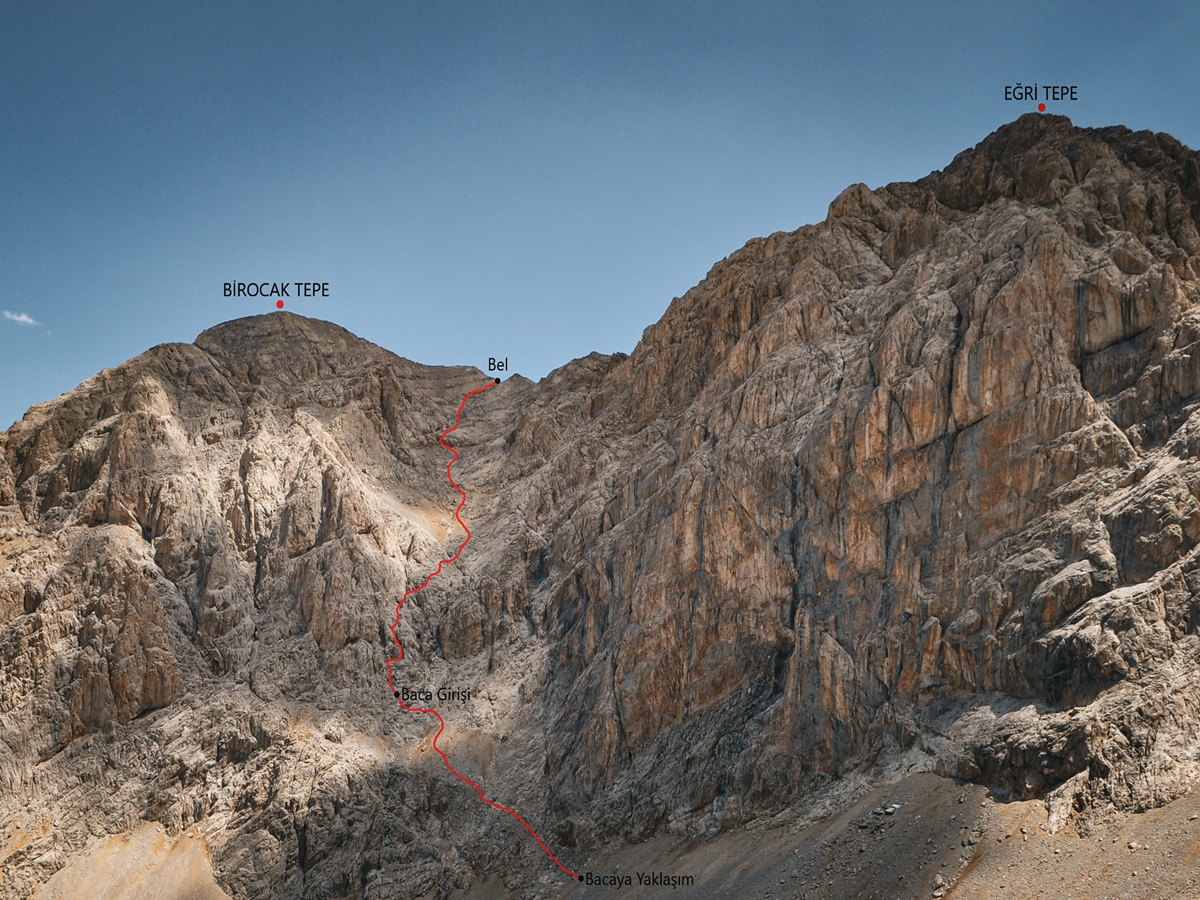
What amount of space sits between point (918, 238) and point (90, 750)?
64.5 meters

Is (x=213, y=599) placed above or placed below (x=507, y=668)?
above

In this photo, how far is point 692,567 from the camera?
210 feet

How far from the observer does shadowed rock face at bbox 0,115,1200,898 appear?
49.2 m

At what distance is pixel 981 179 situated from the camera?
77.1 m

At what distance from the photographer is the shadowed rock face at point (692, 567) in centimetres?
4916

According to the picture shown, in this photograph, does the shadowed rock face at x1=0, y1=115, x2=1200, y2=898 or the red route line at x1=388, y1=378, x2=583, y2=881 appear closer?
the shadowed rock face at x1=0, y1=115, x2=1200, y2=898

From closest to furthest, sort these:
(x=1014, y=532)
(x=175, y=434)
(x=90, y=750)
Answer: (x=1014, y=532) < (x=90, y=750) < (x=175, y=434)

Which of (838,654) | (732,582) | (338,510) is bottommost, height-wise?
(838,654)

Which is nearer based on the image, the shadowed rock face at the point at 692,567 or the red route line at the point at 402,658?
the shadowed rock face at the point at 692,567

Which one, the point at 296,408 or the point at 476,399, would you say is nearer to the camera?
the point at 296,408

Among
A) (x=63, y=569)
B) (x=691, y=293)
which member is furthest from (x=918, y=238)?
(x=63, y=569)

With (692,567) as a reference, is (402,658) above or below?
below

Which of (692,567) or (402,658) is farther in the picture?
(402,658)

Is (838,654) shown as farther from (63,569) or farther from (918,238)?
(63,569)
